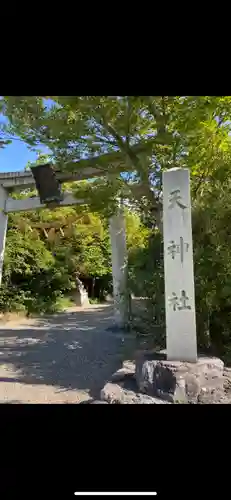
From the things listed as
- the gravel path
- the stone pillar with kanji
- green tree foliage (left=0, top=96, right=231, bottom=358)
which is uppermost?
green tree foliage (left=0, top=96, right=231, bottom=358)

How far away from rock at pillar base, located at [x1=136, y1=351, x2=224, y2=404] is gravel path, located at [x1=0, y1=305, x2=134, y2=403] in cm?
47

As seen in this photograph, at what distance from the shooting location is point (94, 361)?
3537 mm

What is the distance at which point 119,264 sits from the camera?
5.09m

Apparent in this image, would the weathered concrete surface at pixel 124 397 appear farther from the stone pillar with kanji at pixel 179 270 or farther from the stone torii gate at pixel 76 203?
the stone torii gate at pixel 76 203

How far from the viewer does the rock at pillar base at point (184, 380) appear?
2180 millimetres

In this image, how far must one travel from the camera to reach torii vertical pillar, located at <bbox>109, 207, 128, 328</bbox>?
500 cm

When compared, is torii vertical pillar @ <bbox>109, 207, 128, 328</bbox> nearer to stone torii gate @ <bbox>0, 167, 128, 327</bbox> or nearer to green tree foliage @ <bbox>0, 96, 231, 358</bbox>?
stone torii gate @ <bbox>0, 167, 128, 327</bbox>

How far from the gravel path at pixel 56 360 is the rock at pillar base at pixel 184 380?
47cm

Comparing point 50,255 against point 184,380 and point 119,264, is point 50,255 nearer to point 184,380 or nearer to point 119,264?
point 119,264

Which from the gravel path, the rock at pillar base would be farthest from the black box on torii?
the rock at pillar base

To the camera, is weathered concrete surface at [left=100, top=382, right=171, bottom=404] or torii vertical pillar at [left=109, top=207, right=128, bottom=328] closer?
weathered concrete surface at [left=100, top=382, right=171, bottom=404]
